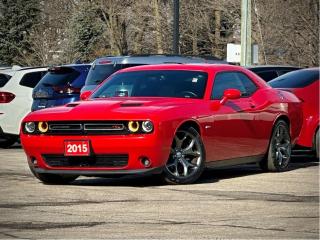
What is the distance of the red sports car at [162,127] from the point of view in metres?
11.4

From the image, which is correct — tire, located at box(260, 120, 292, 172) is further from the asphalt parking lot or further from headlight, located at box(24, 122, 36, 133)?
headlight, located at box(24, 122, 36, 133)

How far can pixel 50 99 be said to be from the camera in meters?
18.9

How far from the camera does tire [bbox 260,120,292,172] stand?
44.7ft

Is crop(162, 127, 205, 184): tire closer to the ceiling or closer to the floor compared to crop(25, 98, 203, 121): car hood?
closer to the floor

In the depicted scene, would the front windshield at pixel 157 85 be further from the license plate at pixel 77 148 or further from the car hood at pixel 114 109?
the license plate at pixel 77 148

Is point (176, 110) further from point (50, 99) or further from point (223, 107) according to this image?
point (50, 99)

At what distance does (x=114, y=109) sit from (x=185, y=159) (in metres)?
0.98

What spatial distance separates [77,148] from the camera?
11.6 metres

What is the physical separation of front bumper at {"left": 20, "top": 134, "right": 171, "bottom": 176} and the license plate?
0.15 ft

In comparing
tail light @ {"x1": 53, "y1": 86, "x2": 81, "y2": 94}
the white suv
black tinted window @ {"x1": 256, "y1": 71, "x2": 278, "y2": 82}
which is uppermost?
tail light @ {"x1": 53, "y1": 86, "x2": 81, "y2": 94}

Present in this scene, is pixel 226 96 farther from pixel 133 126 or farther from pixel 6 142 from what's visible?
pixel 6 142

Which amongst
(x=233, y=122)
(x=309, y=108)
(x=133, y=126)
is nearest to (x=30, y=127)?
(x=133, y=126)

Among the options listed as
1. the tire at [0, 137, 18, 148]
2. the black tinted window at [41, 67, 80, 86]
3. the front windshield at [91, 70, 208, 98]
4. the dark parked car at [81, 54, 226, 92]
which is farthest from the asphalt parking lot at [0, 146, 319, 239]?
the tire at [0, 137, 18, 148]

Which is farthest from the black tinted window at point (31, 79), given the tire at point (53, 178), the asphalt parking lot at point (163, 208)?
the tire at point (53, 178)
